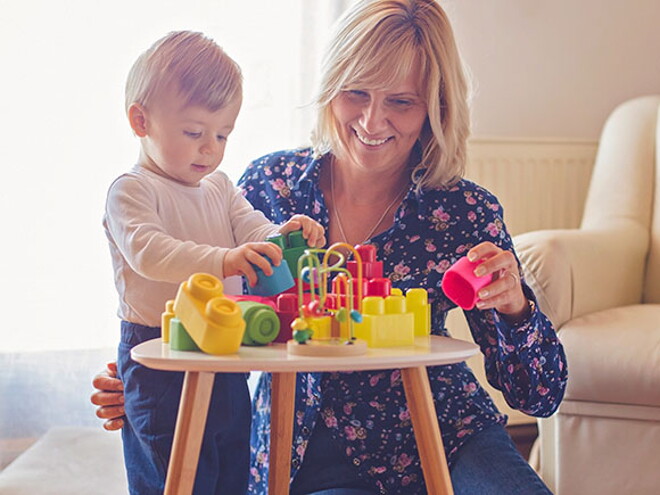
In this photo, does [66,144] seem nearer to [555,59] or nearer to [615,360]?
[615,360]

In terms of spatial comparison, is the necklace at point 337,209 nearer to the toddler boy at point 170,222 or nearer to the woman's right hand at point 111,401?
the toddler boy at point 170,222

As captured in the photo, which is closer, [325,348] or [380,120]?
[325,348]

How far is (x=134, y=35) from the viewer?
2.01 metres

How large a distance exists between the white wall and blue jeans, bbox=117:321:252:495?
1.55 meters

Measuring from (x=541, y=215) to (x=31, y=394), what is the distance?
57.7 inches

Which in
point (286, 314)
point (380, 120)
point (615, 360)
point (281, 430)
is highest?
point (380, 120)

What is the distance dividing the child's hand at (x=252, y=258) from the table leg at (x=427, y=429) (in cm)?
19

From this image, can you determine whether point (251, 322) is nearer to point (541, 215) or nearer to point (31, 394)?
point (31, 394)

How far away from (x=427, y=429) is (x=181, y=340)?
0.95 feet

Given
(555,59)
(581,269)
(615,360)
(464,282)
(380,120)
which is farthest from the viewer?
(555,59)

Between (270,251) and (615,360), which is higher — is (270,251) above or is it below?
above

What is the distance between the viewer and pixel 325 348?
0.92 metres

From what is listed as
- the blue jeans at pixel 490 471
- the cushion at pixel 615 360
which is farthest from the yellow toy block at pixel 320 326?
the cushion at pixel 615 360

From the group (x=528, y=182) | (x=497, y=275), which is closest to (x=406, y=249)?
(x=497, y=275)
